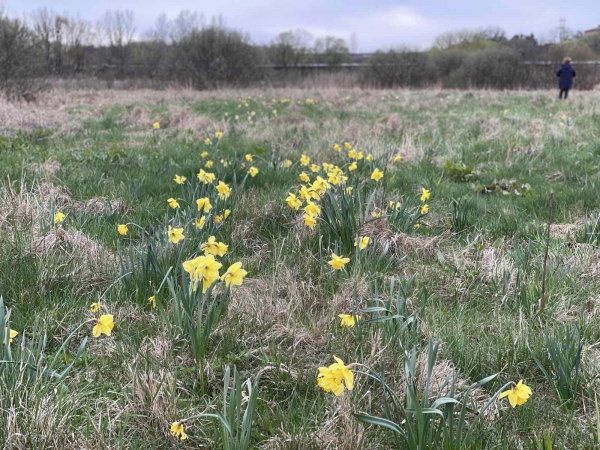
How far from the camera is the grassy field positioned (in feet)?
5.23

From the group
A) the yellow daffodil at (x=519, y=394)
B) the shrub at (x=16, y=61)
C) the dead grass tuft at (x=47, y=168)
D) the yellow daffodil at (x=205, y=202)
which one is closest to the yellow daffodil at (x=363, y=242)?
the yellow daffodil at (x=205, y=202)

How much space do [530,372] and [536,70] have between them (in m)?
26.9

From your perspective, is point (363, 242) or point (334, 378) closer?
point (334, 378)

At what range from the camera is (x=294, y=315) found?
2.37 m

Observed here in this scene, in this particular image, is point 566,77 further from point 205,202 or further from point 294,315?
point 294,315

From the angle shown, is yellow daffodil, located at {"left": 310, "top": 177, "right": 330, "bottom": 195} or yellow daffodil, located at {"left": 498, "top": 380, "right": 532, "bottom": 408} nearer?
yellow daffodil, located at {"left": 498, "top": 380, "right": 532, "bottom": 408}

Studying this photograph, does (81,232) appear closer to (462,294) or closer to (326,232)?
(326,232)

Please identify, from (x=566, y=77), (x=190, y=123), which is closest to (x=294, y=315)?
(x=190, y=123)

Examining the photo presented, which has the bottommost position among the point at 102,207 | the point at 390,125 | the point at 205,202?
the point at 102,207

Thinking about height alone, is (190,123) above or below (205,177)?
above

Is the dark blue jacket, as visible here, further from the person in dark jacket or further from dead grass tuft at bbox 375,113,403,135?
dead grass tuft at bbox 375,113,403,135

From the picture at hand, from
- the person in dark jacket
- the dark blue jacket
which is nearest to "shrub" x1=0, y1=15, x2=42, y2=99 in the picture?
the person in dark jacket

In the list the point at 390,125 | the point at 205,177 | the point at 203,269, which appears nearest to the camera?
the point at 203,269

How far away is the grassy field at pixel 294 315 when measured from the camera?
5.23ft
